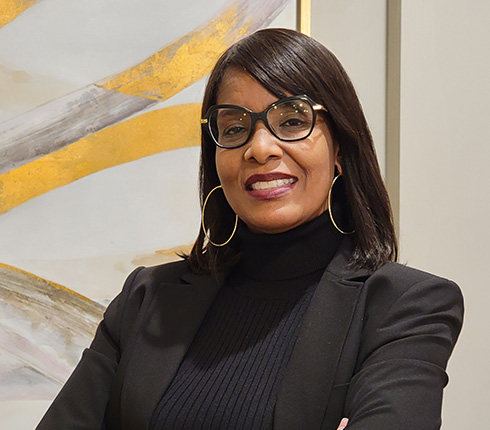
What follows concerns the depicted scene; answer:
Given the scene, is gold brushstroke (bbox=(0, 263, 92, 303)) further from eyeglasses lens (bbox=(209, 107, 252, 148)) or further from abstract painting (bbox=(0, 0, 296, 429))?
eyeglasses lens (bbox=(209, 107, 252, 148))

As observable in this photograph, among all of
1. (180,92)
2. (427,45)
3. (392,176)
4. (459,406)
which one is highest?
(427,45)

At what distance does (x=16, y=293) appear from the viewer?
80.4 inches

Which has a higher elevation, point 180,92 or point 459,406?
point 180,92

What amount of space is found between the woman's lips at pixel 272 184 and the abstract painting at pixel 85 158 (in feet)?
2.39

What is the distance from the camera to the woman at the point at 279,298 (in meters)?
1.30

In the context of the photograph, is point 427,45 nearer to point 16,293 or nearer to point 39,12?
point 39,12

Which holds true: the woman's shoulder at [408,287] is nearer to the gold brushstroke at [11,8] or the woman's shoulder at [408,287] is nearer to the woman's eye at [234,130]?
the woman's eye at [234,130]

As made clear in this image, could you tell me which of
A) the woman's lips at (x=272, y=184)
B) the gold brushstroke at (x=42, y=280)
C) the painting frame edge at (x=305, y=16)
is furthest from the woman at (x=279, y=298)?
the painting frame edge at (x=305, y=16)

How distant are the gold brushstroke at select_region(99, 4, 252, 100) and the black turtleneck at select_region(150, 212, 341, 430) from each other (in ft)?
2.31

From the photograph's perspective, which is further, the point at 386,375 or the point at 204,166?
the point at 204,166

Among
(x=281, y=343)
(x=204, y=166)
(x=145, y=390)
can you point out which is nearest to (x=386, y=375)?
(x=281, y=343)

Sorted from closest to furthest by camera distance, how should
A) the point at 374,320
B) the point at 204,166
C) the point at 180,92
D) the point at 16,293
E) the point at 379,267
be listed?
the point at 374,320 → the point at 379,267 → the point at 204,166 → the point at 16,293 → the point at 180,92

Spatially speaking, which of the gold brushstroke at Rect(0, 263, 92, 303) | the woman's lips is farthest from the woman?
the gold brushstroke at Rect(0, 263, 92, 303)

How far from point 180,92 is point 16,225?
2.02 ft
